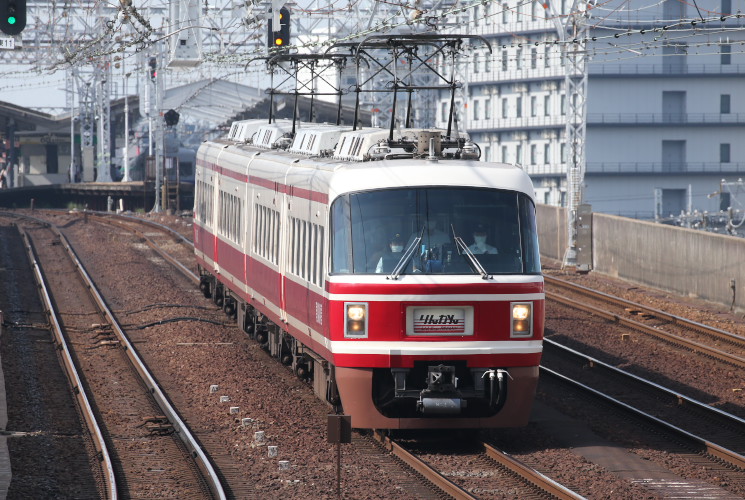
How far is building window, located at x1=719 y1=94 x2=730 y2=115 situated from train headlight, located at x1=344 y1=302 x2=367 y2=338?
3328 inches

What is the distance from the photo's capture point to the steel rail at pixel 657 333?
19.2 meters

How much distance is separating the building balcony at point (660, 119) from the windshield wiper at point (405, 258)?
7962 centimetres

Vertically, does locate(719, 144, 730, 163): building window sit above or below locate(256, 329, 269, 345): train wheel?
above

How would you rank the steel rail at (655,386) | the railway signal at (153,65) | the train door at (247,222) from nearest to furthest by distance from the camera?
the steel rail at (655,386) < the train door at (247,222) < the railway signal at (153,65)

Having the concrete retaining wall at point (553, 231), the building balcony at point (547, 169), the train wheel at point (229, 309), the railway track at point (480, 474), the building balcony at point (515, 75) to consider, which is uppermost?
the building balcony at point (515, 75)

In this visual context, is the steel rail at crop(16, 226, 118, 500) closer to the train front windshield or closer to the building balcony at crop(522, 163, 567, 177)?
the train front windshield

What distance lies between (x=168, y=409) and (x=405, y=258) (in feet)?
14.1

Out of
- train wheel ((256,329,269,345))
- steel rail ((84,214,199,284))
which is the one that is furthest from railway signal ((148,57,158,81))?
train wheel ((256,329,269,345))

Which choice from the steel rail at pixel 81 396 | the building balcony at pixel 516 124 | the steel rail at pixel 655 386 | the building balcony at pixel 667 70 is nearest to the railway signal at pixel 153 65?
the steel rail at pixel 81 396

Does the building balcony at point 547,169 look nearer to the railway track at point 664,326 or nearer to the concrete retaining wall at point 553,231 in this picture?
the concrete retaining wall at point 553,231

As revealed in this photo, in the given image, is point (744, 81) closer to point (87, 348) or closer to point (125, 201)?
point (125, 201)

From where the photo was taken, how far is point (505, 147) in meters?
98.3

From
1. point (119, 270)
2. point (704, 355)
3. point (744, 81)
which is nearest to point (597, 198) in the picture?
point (744, 81)

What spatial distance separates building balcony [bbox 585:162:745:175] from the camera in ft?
301
